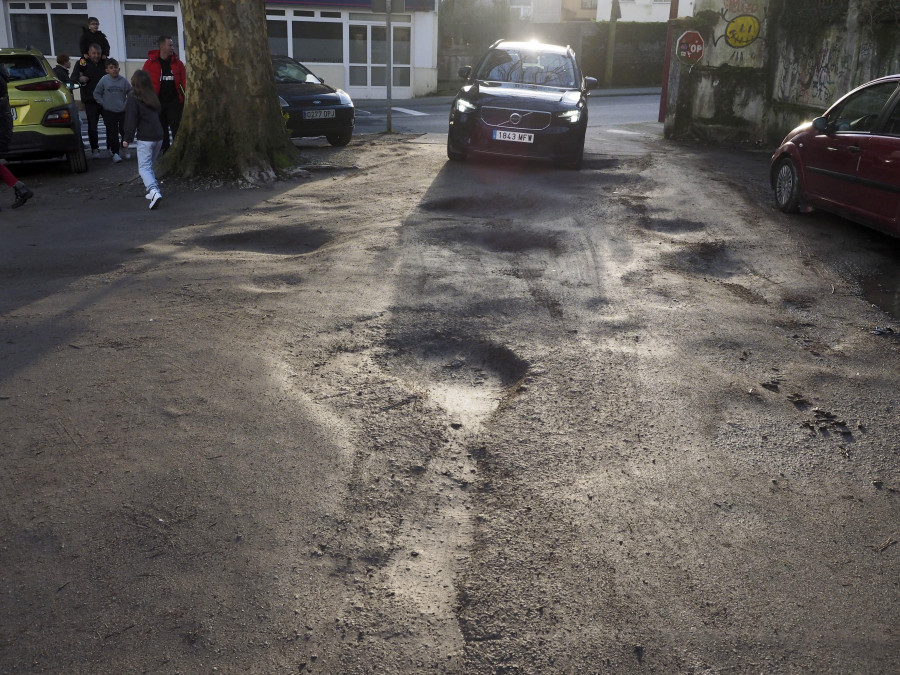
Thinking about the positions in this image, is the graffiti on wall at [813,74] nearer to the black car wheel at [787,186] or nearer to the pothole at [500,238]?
the black car wheel at [787,186]

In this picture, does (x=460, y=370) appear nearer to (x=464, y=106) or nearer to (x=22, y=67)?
(x=464, y=106)

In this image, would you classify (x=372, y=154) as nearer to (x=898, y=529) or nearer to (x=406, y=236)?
(x=406, y=236)

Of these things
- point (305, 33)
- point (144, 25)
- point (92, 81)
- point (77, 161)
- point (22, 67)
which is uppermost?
point (144, 25)

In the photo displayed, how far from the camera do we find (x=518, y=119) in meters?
11.9

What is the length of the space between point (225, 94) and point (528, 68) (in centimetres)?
467

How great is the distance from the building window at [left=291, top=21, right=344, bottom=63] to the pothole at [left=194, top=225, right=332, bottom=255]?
26.3m

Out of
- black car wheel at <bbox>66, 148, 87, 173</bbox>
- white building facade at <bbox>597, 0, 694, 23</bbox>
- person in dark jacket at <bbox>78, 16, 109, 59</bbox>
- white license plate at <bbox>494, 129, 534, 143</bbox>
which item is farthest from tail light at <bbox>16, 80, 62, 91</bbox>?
white building facade at <bbox>597, 0, 694, 23</bbox>

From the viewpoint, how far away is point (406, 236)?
8141mm

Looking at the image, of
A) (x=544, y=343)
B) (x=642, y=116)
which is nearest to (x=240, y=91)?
(x=544, y=343)

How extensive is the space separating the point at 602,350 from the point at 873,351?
1.79 metres

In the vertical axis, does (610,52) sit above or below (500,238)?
above

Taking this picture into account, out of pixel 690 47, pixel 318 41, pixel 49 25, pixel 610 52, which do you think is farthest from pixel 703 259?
pixel 49 25

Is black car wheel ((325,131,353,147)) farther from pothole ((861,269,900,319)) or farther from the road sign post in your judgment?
pothole ((861,269,900,319))

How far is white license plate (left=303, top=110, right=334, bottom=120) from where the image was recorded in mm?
14898
